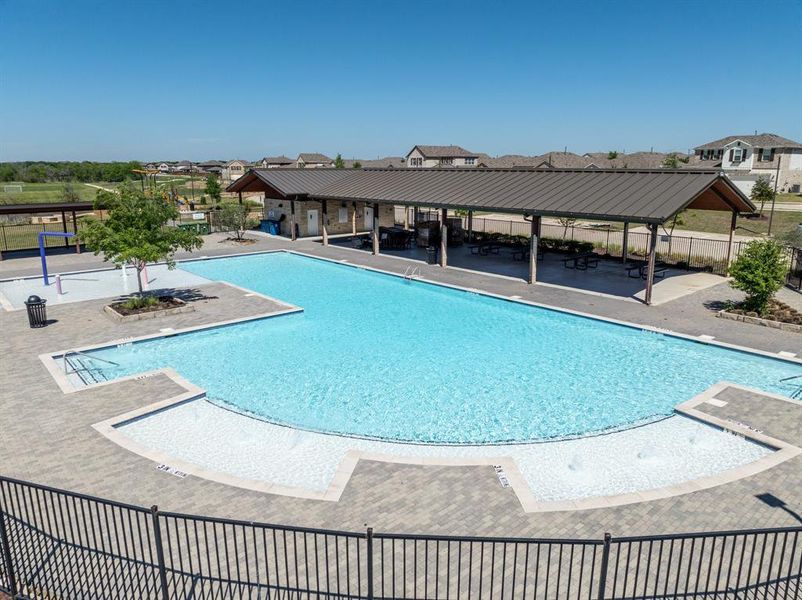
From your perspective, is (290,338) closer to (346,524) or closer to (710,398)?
(346,524)

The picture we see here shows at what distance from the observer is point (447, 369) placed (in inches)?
602

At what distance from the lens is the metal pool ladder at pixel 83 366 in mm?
14174

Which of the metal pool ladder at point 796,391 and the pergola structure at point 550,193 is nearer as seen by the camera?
the metal pool ladder at point 796,391

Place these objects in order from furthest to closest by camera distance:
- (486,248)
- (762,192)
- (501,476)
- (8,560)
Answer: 1. (762,192)
2. (486,248)
3. (501,476)
4. (8,560)

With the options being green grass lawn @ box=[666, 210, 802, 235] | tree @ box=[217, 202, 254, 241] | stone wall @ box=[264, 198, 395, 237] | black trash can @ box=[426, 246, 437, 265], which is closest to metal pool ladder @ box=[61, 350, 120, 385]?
black trash can @ box=[426, 246, 437, 265]

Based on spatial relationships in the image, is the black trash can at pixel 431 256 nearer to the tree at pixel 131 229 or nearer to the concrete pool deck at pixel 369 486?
the tree at pixel 131 229

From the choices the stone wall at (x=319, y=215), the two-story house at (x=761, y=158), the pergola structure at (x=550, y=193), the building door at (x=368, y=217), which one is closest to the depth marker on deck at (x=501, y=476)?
the pergola structure at (x=550, y=193)

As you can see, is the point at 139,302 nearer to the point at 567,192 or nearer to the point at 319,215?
the point at 567,192

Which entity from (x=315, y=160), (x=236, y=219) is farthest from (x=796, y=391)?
(x=315, y=160)

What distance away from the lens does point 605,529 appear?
8117 millimetres

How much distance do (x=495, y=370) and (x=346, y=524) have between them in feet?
26.0

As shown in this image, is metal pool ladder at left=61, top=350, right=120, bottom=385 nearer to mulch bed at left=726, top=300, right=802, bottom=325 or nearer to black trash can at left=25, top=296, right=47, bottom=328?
black trash can at left=25, top=296, right=47, bottom=328

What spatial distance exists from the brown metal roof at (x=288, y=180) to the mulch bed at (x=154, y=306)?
1550 cm

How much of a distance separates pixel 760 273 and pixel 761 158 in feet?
217
